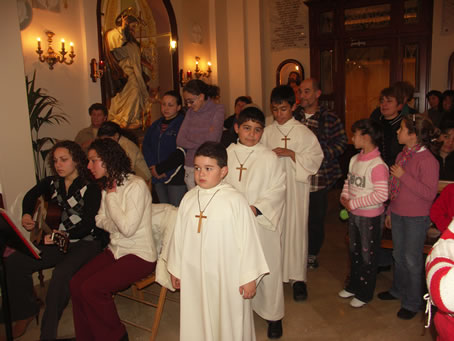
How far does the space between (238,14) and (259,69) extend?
1.22 metres

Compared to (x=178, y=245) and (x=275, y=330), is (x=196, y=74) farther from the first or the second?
(x=178, y=245)

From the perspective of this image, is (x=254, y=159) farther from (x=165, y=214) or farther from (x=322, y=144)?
(x=322, y=144)

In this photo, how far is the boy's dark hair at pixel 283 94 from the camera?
3.49 m

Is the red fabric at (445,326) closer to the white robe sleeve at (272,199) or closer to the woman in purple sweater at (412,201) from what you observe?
the white robe sleeve at (272,199)

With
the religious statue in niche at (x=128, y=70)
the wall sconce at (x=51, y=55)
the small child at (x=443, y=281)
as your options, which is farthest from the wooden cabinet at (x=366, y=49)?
the small child at (x=443, y=281)

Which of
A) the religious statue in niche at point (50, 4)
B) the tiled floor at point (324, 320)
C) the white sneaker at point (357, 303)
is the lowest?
the tiled floor at point (324, 320)

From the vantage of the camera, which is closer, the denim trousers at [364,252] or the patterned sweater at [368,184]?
the patterned sweater at [368,184]

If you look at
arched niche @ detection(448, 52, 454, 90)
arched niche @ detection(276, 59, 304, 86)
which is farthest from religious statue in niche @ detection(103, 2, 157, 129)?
arched niche @ detection(448, 52, 454, 90)

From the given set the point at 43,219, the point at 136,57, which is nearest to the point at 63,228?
the point at 43,219

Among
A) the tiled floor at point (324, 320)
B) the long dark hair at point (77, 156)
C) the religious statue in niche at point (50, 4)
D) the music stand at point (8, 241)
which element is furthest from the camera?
the religious statue in niche at point (50, 4)

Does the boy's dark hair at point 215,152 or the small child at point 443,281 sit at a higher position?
the boy's dark hair at point 215,152

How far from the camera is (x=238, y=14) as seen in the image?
8.79m

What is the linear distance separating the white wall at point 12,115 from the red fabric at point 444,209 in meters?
3.41

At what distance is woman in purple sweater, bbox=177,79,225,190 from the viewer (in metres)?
4.13
